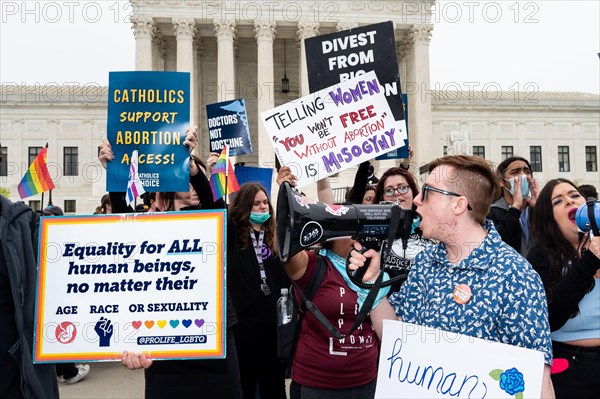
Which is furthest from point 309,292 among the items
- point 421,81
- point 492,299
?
point 421,81

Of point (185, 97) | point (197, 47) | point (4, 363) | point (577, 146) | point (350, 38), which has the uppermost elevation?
point (197, 47)

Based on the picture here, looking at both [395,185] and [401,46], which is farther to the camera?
[401,46]

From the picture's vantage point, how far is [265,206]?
4.80m

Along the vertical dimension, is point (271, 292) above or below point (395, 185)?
below

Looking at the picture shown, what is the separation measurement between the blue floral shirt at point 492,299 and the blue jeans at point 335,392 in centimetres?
129

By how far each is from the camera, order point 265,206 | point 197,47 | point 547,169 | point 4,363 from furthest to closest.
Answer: point 547,169
point 197,47
point 265,206
point 4,363

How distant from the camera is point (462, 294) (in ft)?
7.61

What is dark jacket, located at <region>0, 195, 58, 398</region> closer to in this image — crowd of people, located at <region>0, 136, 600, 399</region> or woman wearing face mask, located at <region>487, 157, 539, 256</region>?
crowd of people, located at <region>0, 136, 600, 399</region>

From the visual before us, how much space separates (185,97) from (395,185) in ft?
6.23

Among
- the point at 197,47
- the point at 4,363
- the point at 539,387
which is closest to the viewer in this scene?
the point at 539,387

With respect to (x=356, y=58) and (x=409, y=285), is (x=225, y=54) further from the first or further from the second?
(x=409, y=285)

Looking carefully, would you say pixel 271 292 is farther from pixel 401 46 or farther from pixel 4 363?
pixel 401 46

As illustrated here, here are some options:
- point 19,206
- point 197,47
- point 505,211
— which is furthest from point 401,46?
point 19,206

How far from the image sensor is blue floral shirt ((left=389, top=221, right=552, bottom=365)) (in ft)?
7.20
